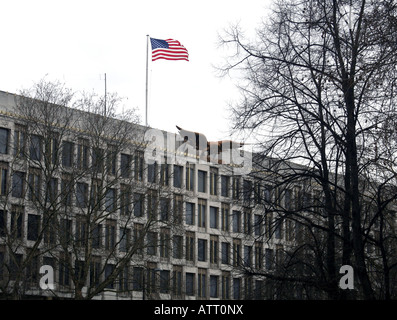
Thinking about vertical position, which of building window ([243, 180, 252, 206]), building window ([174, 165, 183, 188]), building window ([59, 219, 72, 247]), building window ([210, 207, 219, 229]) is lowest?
building window ([243, 180, 252, 206])

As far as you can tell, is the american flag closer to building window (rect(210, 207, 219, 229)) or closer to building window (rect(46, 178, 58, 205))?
building window (rect(46, 178, 58, 205))

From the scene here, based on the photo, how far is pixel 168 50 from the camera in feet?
185

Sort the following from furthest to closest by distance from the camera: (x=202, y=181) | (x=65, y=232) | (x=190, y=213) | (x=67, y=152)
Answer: (x=202, y=181) → (x=190, y=213) → (x=67, y=152) → (x=65, y=232)

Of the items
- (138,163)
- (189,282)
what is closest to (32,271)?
(138,163)

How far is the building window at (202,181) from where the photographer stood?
74.5 m

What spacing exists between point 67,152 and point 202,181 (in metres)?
26.2

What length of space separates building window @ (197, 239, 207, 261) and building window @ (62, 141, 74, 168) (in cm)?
2410

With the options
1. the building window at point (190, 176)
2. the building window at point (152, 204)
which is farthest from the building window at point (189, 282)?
the building window at point (152, 204)

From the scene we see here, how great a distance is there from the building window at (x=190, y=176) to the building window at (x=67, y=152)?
2017 centimetres

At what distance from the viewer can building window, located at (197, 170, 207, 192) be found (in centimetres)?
7446

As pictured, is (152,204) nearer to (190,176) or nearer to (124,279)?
(124,279)

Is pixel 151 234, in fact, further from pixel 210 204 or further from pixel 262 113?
pixel 262 113

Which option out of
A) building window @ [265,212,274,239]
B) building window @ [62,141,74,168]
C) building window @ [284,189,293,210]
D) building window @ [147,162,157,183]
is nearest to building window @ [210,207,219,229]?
building window @ [147,162,157,183]

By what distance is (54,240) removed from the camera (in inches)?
1843
